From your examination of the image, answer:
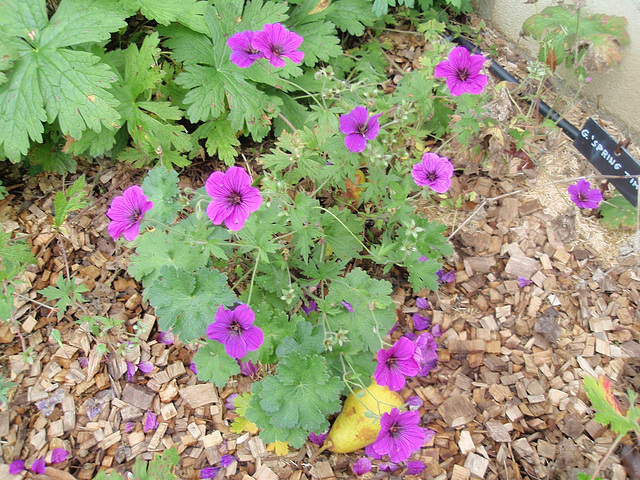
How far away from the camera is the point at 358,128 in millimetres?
1728

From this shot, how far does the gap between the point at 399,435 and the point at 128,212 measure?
120cm

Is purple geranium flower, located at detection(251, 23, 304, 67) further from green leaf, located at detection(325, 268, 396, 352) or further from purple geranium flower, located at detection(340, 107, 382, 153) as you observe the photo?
→ green leaf, located at detection(325, 268, 396, 352)

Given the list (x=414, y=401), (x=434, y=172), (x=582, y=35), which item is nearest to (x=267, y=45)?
(x=434, y=172)

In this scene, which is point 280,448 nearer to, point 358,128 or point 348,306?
point 348,306

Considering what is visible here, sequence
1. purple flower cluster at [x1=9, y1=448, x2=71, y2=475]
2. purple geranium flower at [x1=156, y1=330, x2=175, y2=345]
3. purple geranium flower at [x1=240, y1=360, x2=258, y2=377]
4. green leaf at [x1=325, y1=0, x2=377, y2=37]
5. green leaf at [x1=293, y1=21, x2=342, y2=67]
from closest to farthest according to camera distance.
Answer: purple flower cluster at [x1=9, y1=448, x2=71, y2=475]
purple geranium flower at [x1=240, y1=360, x2=258, y2=377]
purple geranium flower at [x1=156, y1=330, x2=175, y2=345]
green leaf at [x1=293, y1=21, x2=342, y2=67]
green leaf at [x1=325, y1=0, x2=377, y2=37]

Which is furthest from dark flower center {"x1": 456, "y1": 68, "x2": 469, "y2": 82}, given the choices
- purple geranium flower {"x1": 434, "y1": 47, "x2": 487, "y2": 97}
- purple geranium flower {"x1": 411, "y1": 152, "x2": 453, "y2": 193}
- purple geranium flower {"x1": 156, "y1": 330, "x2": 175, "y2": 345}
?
purple geranium flower {"x1": 156, "y1": 330, "x2": 175, "y2": 345}

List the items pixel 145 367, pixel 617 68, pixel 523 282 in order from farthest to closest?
pixel 617 68
pixel 523 282
pixel 145 367

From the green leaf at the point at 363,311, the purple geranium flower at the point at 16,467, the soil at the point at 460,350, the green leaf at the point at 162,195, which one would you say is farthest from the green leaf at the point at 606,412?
the purple geranium flower at the point at 16,467

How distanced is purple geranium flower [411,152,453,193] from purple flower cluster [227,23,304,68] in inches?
24.8

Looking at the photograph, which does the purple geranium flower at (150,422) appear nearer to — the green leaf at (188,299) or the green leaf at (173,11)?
the green leaf at (188,299)

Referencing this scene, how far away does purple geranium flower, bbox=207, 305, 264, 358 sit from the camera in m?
1.55

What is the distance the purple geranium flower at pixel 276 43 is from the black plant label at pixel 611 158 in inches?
56.1

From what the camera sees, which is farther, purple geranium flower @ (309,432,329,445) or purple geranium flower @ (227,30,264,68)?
purple geranium flower @ (309,432,329,445)

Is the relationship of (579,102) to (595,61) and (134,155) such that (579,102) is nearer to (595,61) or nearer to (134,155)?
(595,61)
